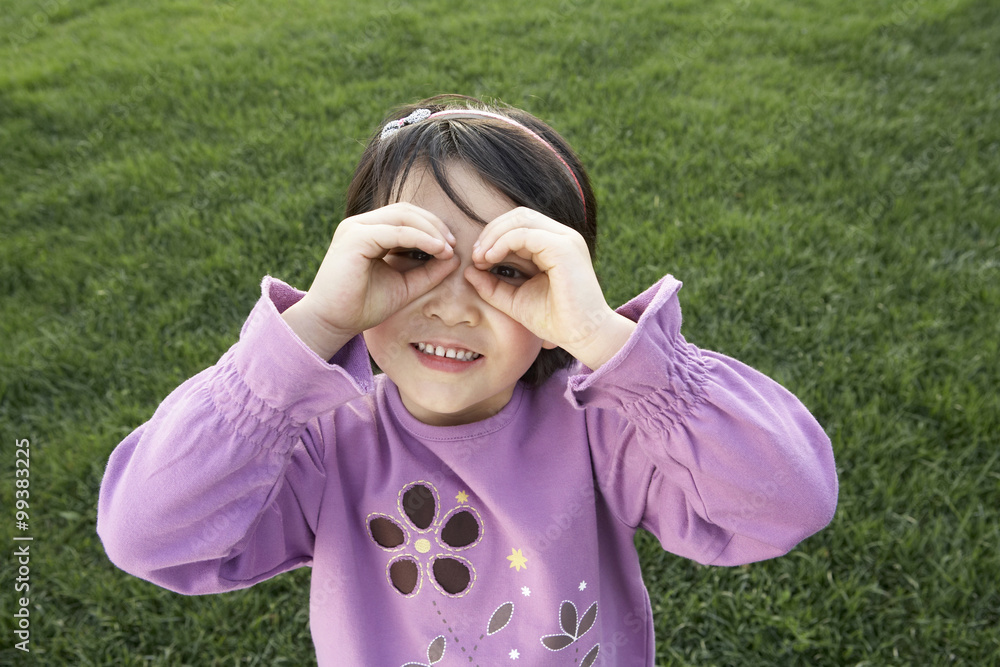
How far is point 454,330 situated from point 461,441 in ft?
0.84

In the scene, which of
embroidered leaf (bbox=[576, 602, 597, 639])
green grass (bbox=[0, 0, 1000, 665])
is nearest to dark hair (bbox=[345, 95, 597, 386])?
embroidered leaf (bbox=[576, 602, 597, 639])

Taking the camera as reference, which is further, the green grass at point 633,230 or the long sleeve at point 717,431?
the green grass at point 633,230

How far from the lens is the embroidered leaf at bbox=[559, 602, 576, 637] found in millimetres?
1548

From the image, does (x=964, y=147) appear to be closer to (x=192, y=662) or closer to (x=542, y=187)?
(x=542, y=187)

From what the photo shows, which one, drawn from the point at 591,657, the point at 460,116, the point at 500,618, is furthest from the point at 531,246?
the point at 591,657

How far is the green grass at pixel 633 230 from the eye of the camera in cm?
257

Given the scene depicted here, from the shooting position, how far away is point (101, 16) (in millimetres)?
6297

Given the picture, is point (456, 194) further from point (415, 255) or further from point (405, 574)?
point (405, 574)

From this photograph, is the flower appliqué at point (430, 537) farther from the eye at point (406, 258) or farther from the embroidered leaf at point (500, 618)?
the eye at point (406, 258)

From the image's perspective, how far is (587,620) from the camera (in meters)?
1.60

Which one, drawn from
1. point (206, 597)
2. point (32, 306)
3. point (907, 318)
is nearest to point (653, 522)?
point (206, 597)

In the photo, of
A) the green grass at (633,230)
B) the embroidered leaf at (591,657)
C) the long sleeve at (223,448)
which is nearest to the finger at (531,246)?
the long sleeve at (223,448)

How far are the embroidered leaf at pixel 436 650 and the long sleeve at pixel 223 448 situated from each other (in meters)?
0.45

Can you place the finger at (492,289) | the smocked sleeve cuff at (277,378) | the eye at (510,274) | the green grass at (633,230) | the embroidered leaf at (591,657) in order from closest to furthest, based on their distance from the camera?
the smocked sleeve cuff at (277,378) < the finger at (492,289) < the eye at (510,274) < the embroidered leaf at (591,657) < the green grass at (633,230)
